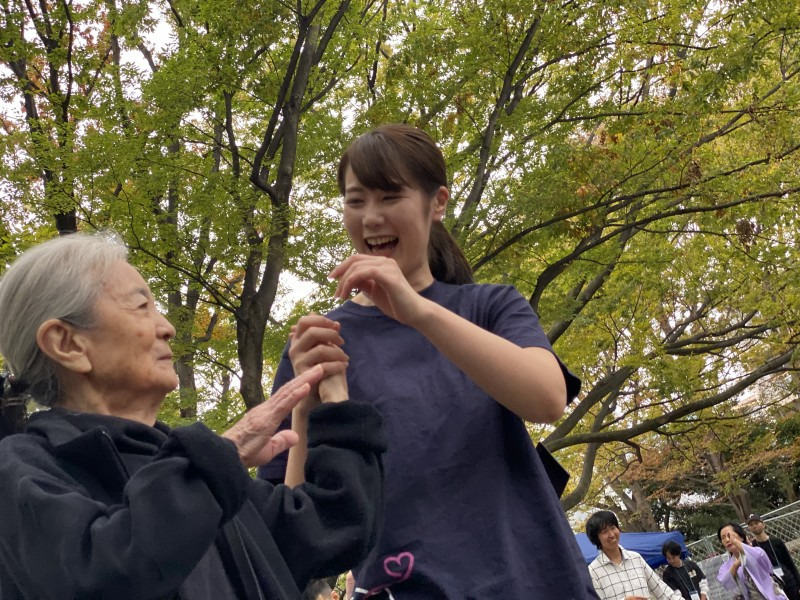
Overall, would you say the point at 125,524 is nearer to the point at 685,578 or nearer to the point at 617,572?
the point at 617,572

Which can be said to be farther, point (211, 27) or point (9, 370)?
point (211, 27)

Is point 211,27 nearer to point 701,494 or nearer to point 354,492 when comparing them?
point 354,492

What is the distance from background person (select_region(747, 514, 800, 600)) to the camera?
8.98 metres

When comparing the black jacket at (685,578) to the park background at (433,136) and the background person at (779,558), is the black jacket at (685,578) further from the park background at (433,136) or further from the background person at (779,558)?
the park background at (433,136)

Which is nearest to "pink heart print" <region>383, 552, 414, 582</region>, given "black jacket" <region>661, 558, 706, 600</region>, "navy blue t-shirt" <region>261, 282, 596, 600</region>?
"navy blue t-shirt" <region>261, 282, 596, 600</region>

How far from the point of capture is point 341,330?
6.32ft

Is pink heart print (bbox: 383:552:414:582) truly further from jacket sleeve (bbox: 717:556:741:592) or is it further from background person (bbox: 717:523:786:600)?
jacket sleeve (bbox: 717:556:741:592)

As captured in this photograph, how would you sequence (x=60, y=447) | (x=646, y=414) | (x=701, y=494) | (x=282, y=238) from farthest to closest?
1. (x=701, y=494)
2. (x=646, y=414)
3. (x=282, y=238)
4. (x=60, y=447)

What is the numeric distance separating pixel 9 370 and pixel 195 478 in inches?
21.2

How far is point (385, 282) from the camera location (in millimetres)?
1579

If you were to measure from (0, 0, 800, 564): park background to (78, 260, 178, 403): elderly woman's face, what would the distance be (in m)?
5.73

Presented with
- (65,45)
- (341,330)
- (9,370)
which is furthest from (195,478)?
(65,45)

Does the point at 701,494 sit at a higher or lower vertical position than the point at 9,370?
lower

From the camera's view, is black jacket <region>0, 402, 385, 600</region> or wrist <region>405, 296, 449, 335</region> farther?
wrist <region>405, 296, 449, 335</region>
